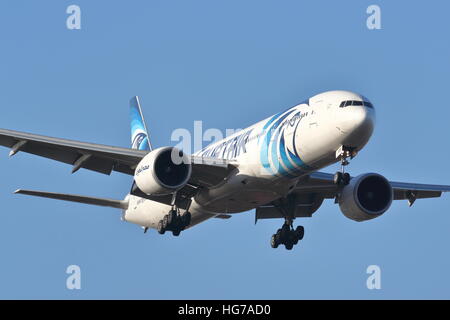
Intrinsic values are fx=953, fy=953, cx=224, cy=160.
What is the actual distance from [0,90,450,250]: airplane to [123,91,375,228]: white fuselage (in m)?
0.04

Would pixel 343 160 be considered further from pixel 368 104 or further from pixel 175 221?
pixel 175 221

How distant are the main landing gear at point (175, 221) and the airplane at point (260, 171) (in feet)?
0.14

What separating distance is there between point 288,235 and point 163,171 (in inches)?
314

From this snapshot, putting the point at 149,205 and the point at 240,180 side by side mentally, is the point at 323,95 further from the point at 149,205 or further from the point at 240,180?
the point at 149,205

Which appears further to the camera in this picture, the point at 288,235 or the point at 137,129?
the point at 137,129

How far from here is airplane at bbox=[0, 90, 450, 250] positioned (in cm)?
3534

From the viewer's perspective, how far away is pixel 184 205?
41.5 m

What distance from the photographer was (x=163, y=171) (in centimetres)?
3822

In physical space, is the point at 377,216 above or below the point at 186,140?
below

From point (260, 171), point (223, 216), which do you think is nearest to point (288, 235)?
point (223, 216)

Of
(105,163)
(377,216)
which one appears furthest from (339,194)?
(105,163)

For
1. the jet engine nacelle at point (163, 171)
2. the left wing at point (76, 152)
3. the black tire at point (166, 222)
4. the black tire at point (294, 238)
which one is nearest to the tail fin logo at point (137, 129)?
the left wing at point (76, 152)

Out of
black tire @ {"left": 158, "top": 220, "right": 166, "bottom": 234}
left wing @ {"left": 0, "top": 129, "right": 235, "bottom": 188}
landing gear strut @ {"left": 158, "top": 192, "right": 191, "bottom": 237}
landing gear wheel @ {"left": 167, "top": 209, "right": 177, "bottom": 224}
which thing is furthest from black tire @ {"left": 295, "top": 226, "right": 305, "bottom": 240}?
black tire @ {"left": 158, "top": 220, "right": 166, "bottom": 234}

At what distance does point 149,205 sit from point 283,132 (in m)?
8.84
